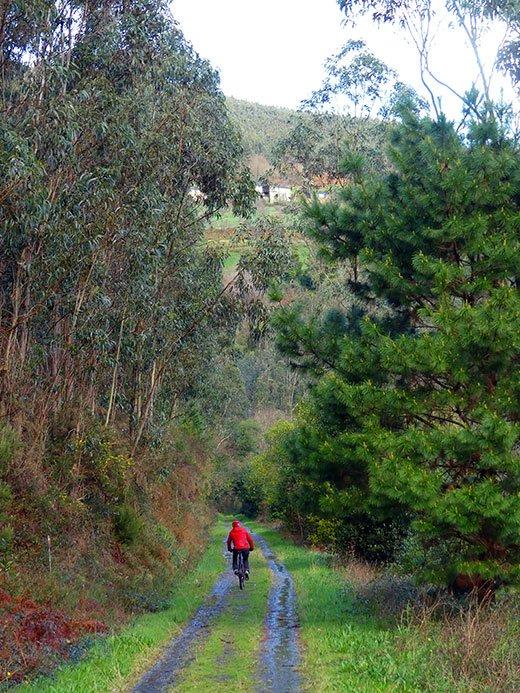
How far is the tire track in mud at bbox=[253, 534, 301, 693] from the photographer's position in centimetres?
1008

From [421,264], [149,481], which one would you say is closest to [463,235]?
[421,264]

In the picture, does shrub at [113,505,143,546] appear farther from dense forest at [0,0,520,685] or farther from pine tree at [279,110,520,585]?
pine tree at [279,110,520,585]

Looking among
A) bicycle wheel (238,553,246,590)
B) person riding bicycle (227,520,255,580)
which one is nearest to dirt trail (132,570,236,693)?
bicycle wheel (238,553,246,590)

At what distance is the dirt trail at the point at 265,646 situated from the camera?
1009cm

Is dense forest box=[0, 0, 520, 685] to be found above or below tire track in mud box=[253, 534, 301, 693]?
above

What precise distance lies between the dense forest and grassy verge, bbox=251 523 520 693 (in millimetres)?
1282

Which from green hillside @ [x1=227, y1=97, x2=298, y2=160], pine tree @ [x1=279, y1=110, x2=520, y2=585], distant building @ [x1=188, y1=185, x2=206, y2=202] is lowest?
pine tree @ [x1=279, y1=110, x2=520, y2=585]

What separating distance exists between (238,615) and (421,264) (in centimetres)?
801

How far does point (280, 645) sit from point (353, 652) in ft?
5.76

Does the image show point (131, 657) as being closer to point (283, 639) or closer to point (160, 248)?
point (283, 639)

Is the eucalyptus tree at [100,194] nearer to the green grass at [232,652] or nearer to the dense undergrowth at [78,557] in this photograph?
the dense undergrowth at [78,557]

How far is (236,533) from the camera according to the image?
70.4 feet

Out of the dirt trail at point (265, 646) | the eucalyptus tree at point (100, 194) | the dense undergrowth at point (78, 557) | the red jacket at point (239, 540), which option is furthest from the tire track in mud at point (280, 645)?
the eucalyptus tree at point (100, 194)

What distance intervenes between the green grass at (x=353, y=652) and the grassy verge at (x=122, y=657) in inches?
88.5
